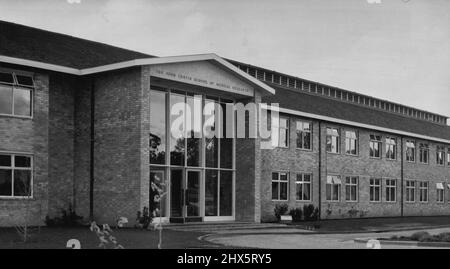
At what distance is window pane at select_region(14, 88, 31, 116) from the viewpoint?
Answer: 2098 cm

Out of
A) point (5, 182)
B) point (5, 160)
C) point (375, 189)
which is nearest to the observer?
point (5, 182)

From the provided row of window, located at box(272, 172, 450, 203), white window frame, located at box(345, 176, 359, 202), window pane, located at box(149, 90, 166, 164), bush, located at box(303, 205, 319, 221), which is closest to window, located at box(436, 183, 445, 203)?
row of window, located at box(272, 172, 450, 203)

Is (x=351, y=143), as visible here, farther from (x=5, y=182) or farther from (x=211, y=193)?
(x=5, y=182)

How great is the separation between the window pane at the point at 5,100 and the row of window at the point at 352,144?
13953 mm

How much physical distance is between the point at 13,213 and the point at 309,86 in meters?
24.8

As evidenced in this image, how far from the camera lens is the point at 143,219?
20453 mm

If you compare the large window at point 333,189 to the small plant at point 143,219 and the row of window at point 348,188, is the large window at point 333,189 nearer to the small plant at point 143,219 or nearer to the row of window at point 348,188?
the row of window at point 348,188

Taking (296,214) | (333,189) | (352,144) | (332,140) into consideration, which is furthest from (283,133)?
(352,144)

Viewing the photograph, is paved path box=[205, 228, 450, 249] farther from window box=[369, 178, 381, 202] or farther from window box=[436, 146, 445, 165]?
window box=[436, 146, 445, 165]

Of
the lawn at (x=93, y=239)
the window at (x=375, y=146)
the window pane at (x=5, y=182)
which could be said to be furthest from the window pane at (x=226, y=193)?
the window at (x=375, y=146)

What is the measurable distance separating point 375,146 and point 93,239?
25.6 m

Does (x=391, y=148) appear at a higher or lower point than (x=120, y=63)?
lower

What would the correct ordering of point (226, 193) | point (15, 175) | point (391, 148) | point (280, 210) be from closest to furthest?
point (15, 175), point (226, 193), point (280, 210), point (391, 148)
